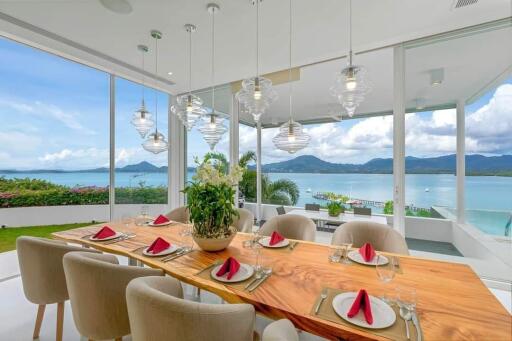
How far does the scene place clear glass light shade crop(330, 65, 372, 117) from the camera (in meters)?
1.82

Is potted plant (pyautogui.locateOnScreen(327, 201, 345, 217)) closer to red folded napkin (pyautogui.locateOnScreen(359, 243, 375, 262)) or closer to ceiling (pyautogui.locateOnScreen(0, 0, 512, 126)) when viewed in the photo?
ceiling (pyautogui.locateOnScreen(0, 0, 512, 126))

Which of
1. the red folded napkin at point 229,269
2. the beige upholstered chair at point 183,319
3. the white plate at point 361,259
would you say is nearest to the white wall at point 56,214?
Answer: the red folded napkin at point 229,269

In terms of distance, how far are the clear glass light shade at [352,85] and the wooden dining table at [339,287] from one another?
128 cm

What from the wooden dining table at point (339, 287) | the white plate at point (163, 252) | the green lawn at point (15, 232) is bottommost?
the green lawn at point (15, 232)

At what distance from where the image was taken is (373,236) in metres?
1.91

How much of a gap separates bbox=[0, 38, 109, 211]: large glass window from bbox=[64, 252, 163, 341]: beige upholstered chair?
2.96 m

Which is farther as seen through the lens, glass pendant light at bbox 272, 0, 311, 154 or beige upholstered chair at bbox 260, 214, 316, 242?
glass pendant light at bbox 272, 0, 311, 154

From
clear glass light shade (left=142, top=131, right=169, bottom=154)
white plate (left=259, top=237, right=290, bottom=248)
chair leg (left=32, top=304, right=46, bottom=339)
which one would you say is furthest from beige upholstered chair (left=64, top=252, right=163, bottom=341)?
clear glass light shade (left=142, top=131, right=169, bottom=154)

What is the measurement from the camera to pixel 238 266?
1334mm

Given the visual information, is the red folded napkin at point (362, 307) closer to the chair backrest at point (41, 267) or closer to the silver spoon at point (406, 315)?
the silver spoon at point (406, 315)

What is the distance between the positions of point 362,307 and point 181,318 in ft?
2.49

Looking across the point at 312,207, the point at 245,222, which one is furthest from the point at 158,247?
the point at 312,207

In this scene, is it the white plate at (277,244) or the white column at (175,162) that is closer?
the white plate at (277,244)

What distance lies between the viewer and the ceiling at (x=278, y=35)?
7.25 feet
